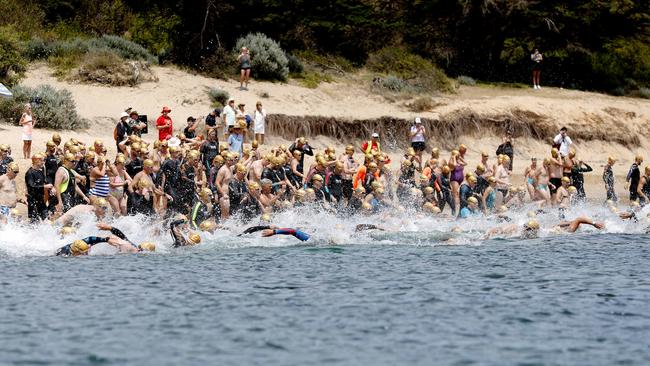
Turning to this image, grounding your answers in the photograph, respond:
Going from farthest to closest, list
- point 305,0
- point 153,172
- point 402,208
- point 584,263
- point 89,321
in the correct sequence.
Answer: point 305,0 → point 402,208 → point 153,172 → point 584,263 → point 89,321

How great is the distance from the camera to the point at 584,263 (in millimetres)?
17578

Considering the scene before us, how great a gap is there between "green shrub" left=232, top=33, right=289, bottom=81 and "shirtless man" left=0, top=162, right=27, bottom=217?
14.2 metres

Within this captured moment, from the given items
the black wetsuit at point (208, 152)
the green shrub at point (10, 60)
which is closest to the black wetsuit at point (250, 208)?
the black wetsuit at point (208, 152)

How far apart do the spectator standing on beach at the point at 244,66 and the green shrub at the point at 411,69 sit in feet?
17.9

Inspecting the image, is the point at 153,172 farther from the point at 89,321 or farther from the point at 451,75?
the point at 451,75

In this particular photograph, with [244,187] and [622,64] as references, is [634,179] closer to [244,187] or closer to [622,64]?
[244,187]

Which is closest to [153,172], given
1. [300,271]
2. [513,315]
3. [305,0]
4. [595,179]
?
[300,271]

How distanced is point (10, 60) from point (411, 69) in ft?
41.0

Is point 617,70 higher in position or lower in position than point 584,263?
higher

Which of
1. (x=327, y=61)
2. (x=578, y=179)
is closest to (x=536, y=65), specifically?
(x=327, y=61)

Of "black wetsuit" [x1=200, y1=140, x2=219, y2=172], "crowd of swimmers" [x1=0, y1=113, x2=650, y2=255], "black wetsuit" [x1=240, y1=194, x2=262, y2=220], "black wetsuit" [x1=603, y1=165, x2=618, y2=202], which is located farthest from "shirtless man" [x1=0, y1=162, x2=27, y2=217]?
"black wetsuit" [x1=603, y1=165, x2=618, y2=202]

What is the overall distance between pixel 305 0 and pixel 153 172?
55.2 feet

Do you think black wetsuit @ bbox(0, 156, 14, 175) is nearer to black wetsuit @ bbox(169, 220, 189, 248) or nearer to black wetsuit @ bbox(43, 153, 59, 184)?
black wetsuit @ bbox(43, 153, 59, 184)

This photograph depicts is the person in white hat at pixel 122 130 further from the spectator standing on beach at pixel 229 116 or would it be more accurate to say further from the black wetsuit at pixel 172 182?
the black wetsuit at pixel 172 182
